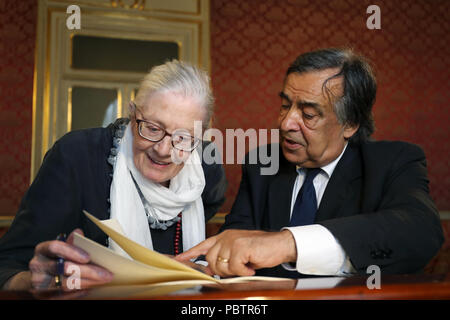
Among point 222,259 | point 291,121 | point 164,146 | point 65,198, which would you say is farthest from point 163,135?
point 222,259

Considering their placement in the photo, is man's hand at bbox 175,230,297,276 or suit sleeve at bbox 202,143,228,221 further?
suit sleeve at bbox 202,143,228,221

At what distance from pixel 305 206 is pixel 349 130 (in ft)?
1.42

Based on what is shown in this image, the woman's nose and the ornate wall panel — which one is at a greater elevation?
the ornate wall panel

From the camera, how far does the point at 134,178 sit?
1855 millimetres

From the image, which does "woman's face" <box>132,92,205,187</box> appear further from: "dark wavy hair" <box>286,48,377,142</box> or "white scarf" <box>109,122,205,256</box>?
"dark wavy hair" <box>286,48,377,142</box>

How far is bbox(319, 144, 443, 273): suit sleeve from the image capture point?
3.97ft

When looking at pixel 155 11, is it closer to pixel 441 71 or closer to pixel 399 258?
pixel 441 71

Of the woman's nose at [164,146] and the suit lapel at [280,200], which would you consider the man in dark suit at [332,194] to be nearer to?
the suit lapel at [280,200]

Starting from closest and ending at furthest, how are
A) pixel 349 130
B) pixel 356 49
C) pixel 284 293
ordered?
pixel 284 293
pixel 349 130
pixel 356 49

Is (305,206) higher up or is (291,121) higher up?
(291,121)

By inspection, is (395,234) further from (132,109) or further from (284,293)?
(132,109)

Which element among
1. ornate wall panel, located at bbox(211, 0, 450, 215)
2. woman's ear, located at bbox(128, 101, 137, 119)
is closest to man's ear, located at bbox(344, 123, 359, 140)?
woman's ear, located at bbox(128, 101, 137, 119)

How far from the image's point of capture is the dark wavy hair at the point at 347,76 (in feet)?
6.01

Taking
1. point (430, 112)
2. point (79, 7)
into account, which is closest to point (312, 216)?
point (79, 7)
